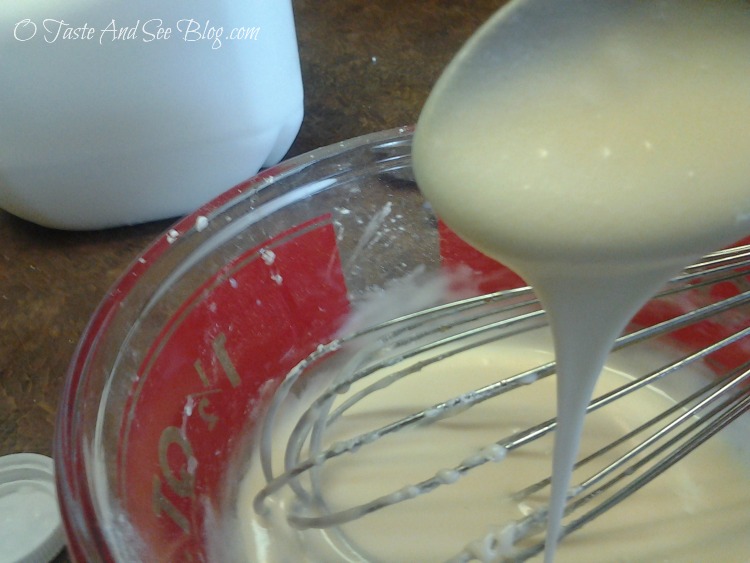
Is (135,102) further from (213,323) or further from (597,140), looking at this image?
(597,140)

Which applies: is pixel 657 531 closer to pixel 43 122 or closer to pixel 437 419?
pixel 437 419

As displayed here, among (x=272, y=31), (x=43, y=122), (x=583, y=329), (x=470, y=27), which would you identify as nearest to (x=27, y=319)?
(x=43, y=122)

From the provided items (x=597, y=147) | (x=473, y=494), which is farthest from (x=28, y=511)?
(x=597, y=147)

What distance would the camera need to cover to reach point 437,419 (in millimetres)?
587

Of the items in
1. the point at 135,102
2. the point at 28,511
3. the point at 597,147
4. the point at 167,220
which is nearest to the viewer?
the point at 597,147

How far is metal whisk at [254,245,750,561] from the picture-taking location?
19.2 inches

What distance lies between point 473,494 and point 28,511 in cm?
31

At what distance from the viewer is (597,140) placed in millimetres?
318

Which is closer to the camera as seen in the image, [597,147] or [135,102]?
[597,147]

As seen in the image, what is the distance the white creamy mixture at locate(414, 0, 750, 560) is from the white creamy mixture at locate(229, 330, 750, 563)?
0.26 meters

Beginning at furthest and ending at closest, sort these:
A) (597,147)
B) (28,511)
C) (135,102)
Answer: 1. (135,102)
2. (28,511)
3. (597,147)

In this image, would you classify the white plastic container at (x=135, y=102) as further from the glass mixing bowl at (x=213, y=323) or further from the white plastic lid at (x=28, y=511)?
the white plastic lid at (x=28, y=511)

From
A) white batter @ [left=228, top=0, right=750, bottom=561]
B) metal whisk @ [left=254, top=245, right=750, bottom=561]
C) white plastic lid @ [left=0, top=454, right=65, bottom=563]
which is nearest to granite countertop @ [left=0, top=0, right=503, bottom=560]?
white plastic lid @ [left=0, top=454, right=65, bottom=563]

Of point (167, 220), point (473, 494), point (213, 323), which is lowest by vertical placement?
point (473, 494)
